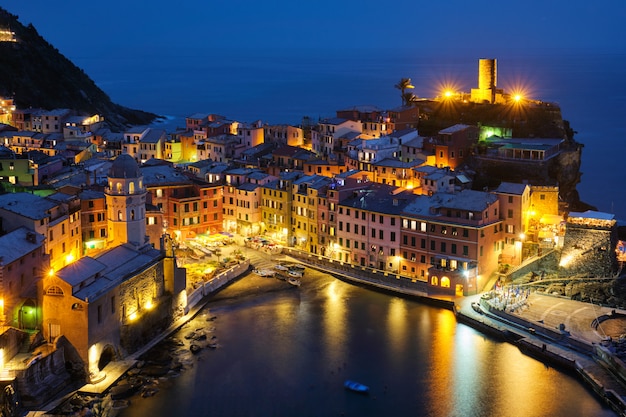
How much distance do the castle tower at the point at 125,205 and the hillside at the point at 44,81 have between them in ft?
→ 148

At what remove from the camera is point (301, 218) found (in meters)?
47.8

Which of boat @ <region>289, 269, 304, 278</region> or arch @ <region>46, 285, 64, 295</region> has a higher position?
arch @ <region>46, 285, 64, 295</region>

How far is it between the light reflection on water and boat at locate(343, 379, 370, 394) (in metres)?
0.28

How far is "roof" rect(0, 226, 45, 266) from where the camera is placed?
30.6 meters

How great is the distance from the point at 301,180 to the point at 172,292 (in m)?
14.3

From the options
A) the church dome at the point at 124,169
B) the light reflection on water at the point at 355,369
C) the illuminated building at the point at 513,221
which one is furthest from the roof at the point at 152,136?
the illuminated building at the point at 513,221

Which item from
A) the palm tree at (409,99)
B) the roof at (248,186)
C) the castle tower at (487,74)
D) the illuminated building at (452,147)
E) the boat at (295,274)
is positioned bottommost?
the boat at (295,274)

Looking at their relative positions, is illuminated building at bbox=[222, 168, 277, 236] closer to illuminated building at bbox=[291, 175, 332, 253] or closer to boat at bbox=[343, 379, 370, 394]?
illuminated building at bbox=[291, 175, 332, 253]

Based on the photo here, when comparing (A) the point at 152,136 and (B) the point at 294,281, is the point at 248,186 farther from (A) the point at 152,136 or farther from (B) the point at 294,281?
(A) the point at 152,136

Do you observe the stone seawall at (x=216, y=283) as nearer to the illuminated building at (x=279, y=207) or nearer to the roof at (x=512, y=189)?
the illuminated building at (x=279, y=207)

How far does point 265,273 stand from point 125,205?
9181 millimetres

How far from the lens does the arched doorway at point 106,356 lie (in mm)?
31445

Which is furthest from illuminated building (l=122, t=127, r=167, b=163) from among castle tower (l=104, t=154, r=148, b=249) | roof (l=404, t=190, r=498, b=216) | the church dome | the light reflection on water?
roof (l=404, t=190, r=498, b=216)

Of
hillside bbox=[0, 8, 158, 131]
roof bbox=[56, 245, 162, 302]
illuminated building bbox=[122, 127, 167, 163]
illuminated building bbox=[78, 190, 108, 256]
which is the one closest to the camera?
roof bbox=[56, 245, 162, 302]
